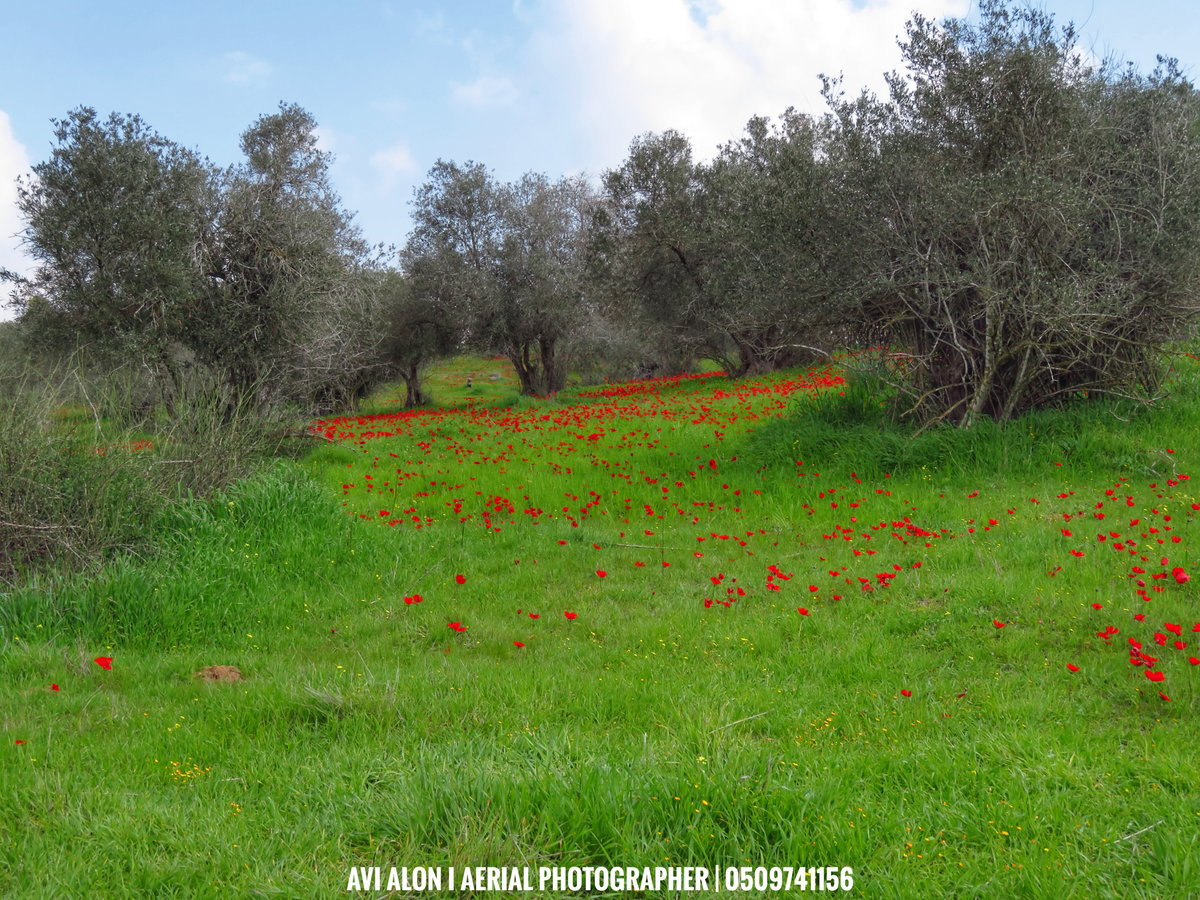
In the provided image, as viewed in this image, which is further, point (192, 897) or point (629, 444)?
point (629, 444)

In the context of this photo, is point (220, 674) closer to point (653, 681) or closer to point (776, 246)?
point (653, 681)

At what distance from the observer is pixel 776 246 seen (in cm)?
1227

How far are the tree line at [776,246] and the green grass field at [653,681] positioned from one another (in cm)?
168

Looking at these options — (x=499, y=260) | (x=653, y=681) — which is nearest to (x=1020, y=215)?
(x=653, y=681)

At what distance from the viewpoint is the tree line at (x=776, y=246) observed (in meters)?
10.6

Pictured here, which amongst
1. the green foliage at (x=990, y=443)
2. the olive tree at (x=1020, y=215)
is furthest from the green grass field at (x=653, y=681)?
the olive tree at (x=1020, y=215)

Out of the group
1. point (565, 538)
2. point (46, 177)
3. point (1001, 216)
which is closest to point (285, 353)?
point (46, 177)

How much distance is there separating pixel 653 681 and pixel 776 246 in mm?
8924

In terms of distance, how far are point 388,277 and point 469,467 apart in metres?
20.8

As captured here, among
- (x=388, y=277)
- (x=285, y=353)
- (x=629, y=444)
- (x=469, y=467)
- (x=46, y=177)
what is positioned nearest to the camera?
(x=469, y=467)

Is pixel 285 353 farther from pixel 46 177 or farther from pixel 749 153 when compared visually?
pixel 749 153

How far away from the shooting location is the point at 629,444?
13.5 metres

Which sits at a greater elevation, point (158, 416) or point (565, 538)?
point (158, 416)

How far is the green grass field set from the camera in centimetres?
300
